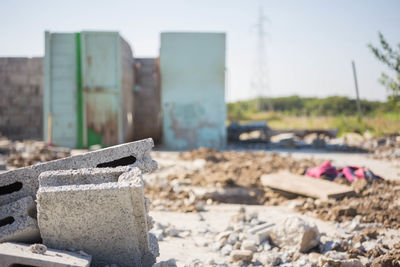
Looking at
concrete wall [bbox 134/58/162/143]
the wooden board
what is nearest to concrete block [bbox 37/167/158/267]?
the wooden board

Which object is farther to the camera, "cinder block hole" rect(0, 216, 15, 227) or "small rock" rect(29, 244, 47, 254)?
"cinder block hole" rect(0, 216, 15, 227)

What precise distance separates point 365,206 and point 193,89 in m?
8.97

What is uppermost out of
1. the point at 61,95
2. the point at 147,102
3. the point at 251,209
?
the point at 61,95

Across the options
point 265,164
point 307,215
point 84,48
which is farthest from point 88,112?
point 307,215

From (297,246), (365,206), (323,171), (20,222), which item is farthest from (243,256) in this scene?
(323,171)

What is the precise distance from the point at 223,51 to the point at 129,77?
3.57m

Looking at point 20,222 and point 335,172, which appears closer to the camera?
point 20,222

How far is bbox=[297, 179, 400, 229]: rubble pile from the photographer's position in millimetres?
4628

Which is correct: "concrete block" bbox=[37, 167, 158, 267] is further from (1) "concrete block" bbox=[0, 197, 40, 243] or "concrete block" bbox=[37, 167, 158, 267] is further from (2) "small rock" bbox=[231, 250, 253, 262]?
(2) "small rock" bbox=[231, 250, 253, 262]

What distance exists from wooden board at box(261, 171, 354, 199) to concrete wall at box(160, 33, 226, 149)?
261 inches

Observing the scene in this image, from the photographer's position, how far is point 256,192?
6262 millimetres

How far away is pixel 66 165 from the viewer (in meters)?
2.82

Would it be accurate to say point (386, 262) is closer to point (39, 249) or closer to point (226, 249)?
point (226, 249)

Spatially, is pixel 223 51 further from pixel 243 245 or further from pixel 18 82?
pixel 243 245
